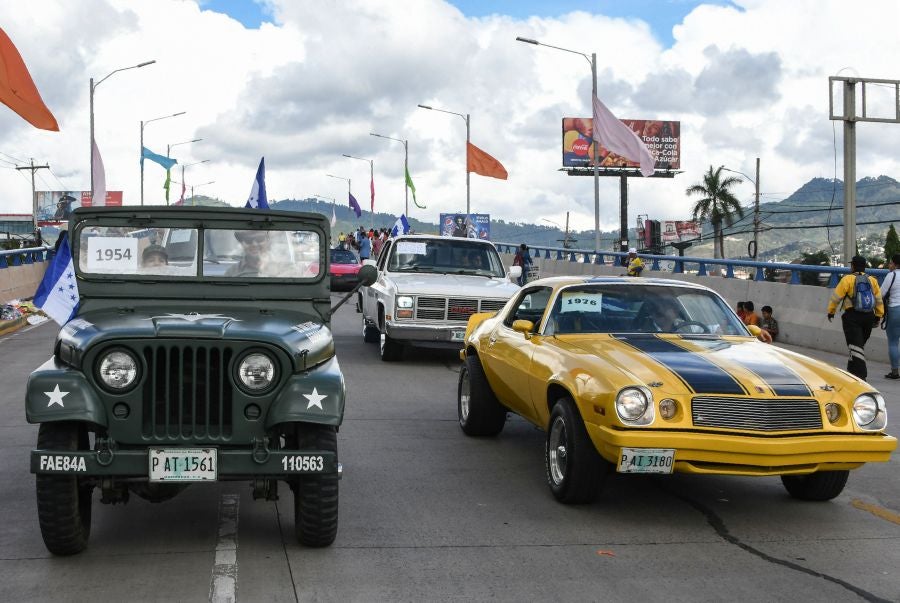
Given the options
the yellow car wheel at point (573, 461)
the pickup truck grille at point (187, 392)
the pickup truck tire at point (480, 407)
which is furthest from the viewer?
the pickup truck tire at point (480, 407)

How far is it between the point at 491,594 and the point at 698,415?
72.7 inches

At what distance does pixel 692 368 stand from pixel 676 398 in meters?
0.39

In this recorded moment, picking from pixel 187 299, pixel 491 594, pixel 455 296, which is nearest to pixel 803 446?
pixel 491 594

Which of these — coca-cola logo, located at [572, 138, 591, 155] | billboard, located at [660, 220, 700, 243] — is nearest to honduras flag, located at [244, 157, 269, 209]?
coca-cola logo, located at [572, 138, 591, 155]

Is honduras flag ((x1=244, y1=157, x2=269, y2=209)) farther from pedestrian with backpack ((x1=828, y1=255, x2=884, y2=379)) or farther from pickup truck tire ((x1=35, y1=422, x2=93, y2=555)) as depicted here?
pickup truck tire ((x1=35, y1=422, x2=93, y2=555))

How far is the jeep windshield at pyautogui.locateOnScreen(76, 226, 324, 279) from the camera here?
695cm

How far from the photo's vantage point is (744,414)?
6457 millimetres

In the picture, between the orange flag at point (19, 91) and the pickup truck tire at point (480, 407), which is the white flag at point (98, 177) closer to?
the orange flag at point (19, 91)

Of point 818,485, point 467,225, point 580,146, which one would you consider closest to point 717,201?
point 580,146

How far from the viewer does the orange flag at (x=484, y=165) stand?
3962 centimetres

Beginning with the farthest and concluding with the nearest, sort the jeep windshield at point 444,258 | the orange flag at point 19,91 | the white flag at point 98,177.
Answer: the white flag at point 98,177, the jeep windshield at point 444,258, the orange flag at point 19,91

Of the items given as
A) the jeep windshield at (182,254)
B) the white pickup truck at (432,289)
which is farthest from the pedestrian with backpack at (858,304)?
the jeep windshield at (182,254)

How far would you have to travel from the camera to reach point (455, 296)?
1472 centimetres

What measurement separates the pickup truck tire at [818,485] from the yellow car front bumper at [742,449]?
2.01ft
